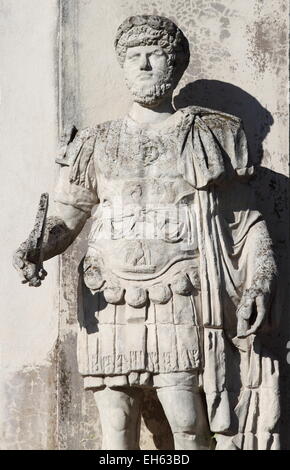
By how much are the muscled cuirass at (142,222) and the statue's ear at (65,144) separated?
0.61 ft

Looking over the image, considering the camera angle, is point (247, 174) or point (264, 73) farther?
point (264, 73)

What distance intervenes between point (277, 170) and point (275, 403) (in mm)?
1439

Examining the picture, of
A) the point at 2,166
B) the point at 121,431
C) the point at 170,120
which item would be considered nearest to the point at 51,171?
the point at 2,166

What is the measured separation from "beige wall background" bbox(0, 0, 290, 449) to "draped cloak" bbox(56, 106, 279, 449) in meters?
0.60

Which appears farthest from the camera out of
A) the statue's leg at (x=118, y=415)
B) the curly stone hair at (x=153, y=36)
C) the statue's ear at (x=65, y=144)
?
the statue's ear at (x=65, y=144)

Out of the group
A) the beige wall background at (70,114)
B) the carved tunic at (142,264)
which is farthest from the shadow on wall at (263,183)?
the carved tunic at (142,264)

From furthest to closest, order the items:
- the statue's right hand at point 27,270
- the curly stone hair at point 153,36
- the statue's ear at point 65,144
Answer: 1. the statue's ear at point 65,144
2. the curly stone hair at point 153,36
3. the statue's right hand at point 27,270

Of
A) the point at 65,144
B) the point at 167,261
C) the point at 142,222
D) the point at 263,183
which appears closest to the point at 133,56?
the point at 65,144

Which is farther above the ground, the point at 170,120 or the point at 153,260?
the point at 170,120

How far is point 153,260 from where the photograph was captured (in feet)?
29.4

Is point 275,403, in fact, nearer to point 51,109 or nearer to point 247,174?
point 247,174

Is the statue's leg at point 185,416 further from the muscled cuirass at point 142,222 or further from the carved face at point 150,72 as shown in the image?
the carved face at point 150,72

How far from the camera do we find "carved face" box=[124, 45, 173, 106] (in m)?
9.20

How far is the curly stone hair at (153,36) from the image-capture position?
9.18 meters
